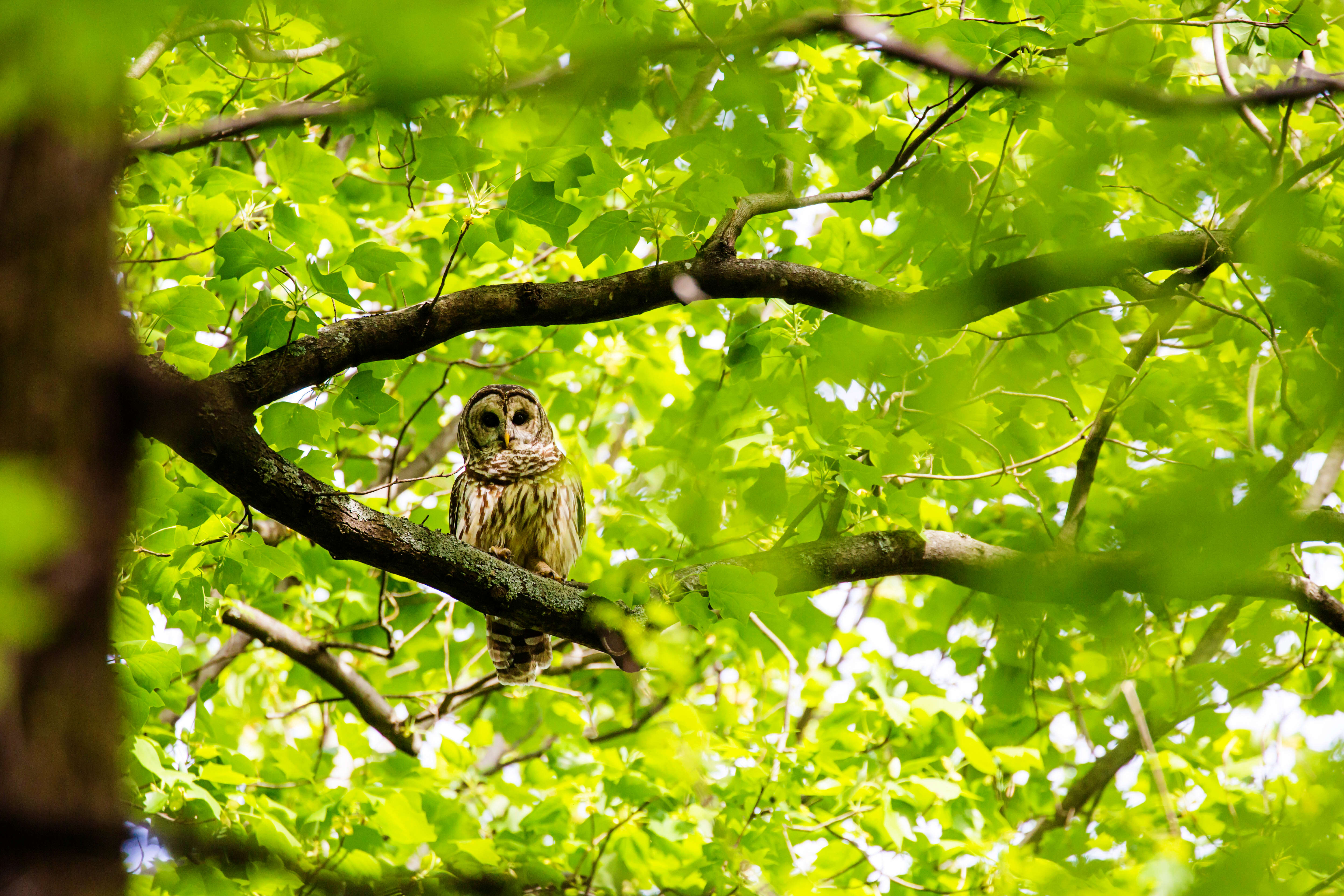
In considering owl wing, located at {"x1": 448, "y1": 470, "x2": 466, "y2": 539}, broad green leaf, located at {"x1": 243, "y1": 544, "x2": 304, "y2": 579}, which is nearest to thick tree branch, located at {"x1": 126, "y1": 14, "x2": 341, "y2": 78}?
broad green leaf, located at {"x1": 243, "y1": 544, "x2": 304, "y2": 579}

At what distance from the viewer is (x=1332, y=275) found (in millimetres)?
1678

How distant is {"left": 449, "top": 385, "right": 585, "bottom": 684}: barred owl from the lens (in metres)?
4.82

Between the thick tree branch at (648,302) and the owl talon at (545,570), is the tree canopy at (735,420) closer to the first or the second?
the thick tree branch at (648,302)

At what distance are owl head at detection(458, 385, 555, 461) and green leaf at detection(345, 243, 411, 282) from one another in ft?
7.33

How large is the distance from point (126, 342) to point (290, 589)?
5.45 meters

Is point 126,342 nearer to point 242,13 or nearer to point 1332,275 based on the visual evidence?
point 242,13

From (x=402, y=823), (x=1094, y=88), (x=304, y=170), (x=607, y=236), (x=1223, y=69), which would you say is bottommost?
(x=402, y=823)

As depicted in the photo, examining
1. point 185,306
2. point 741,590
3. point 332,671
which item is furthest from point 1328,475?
point 332,671

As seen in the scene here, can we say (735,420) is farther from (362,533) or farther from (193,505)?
(193,505)

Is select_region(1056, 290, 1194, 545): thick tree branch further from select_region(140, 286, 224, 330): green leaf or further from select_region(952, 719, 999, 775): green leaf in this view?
select_region(140, 286, 224, 330): green leaf

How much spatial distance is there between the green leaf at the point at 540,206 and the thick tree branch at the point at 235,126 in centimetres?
51

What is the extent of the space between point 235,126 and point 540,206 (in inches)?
64.9

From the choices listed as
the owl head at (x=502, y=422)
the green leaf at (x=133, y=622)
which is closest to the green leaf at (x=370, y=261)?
the green leaf at (x=133, y=622)

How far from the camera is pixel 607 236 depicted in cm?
317
